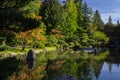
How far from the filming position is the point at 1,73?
76.4 feet

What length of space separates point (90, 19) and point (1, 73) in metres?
48.3

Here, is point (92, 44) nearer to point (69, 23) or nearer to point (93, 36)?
point (93, 36)

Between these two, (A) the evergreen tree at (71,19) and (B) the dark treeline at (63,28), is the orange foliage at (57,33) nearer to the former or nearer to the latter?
(B) the dark treeline at (63,28)

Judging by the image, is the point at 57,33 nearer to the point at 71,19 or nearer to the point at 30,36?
the point at 71,19

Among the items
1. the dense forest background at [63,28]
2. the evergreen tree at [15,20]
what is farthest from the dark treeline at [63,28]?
the evergreen tree at [15,20]

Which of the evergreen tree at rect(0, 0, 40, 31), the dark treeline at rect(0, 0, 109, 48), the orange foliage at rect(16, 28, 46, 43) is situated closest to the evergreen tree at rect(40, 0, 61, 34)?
the dark treeline at rect(0, 0, 109, 48)

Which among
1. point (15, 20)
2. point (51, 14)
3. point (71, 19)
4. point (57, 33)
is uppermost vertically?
point (51, 14)

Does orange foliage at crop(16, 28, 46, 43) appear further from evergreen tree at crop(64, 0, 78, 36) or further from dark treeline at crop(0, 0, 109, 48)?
evergreen tree at crop(64, 0, 78, 36)

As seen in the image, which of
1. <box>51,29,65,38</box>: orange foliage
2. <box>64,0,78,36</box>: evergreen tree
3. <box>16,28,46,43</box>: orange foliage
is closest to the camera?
<box>16,28,46,43</box>: orange foliage

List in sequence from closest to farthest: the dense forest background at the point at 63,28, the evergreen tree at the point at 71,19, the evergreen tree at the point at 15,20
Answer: the evergreen tree at the point at 15,20, the dense forest background at the point at 63,28, the evergreen tree at the point at 71,19

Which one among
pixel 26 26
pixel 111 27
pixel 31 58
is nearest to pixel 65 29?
pixel 111 27

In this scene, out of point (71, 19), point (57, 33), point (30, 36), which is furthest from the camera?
point (71, 19)

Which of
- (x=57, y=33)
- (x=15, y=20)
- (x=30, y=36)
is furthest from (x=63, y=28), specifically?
(x=15, y=20)

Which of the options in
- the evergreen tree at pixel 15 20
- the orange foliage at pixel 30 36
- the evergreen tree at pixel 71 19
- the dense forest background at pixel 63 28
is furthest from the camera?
the evergreen tree at pixel 71 19
